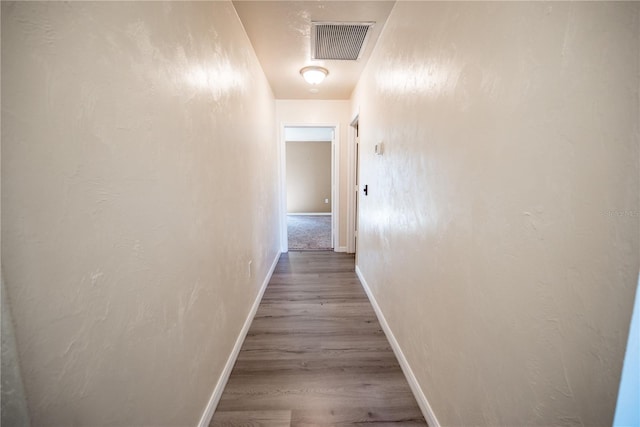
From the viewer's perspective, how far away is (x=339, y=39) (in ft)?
6.86

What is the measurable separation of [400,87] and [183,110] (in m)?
1.32

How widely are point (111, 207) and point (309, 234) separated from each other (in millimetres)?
4849

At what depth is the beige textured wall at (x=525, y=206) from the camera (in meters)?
0.48

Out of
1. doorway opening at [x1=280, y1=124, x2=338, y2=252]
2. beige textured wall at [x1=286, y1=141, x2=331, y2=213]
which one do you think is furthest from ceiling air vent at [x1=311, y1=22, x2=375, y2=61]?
beige textured wall at [x1=286, y1=141, x2=331, y2=213]

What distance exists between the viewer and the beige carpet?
4523 mm

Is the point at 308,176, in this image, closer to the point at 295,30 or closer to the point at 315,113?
the point at 315,113

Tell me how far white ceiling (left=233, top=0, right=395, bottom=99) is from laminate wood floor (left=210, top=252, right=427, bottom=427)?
2389 millimetres

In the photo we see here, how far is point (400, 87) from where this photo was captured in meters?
1.63

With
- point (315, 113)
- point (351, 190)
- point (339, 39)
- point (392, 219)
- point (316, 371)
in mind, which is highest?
point (339, 39)

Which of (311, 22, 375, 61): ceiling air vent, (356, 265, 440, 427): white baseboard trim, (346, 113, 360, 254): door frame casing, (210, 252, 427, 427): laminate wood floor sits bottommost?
(210, 252, 427, 427): laminate wood floor

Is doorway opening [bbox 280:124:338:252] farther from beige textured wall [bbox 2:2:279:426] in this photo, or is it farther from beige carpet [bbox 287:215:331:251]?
beige textured wall [bbox 2:2:279:426]

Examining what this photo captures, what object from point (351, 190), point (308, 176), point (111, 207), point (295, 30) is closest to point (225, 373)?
point (111, 207)

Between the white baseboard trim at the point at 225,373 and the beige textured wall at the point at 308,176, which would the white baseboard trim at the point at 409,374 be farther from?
the beige textured wall at the point at 308,176

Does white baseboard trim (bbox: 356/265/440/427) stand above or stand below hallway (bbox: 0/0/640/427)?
below
